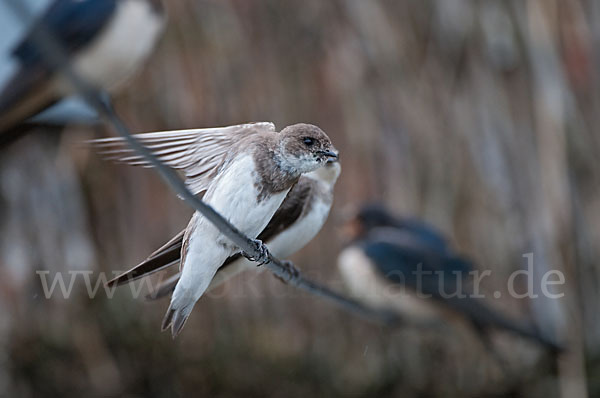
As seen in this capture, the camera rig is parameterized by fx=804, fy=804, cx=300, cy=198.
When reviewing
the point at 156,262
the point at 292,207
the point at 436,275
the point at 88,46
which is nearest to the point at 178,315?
the point at 156,262

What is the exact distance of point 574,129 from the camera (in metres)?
3.22

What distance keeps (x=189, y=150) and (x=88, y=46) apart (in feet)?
2.53

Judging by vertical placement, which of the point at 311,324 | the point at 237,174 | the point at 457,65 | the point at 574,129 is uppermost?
the point at 457,65

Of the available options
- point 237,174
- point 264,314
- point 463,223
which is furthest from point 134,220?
point 237,174

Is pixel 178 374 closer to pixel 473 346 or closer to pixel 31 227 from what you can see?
pixel 31 227

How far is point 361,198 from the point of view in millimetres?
3371

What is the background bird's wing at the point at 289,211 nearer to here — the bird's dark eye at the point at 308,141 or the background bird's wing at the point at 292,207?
the background bird's wing at the point at 292,207

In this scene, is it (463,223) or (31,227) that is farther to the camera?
(463,223)

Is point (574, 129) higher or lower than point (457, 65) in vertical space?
lower

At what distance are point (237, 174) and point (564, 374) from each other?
2542 millimetres

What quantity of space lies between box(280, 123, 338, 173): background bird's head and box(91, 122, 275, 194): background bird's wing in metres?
0.07

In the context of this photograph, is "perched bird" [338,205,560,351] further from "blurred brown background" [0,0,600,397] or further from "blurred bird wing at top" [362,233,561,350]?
"blurred brown background" [0,0,600,397]

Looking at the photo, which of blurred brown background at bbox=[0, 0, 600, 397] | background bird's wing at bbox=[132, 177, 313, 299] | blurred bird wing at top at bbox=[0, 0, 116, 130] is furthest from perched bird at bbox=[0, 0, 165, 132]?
blurred brown background at bbox=[0, 0, 600, 397]

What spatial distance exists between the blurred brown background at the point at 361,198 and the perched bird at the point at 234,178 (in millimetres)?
1973
